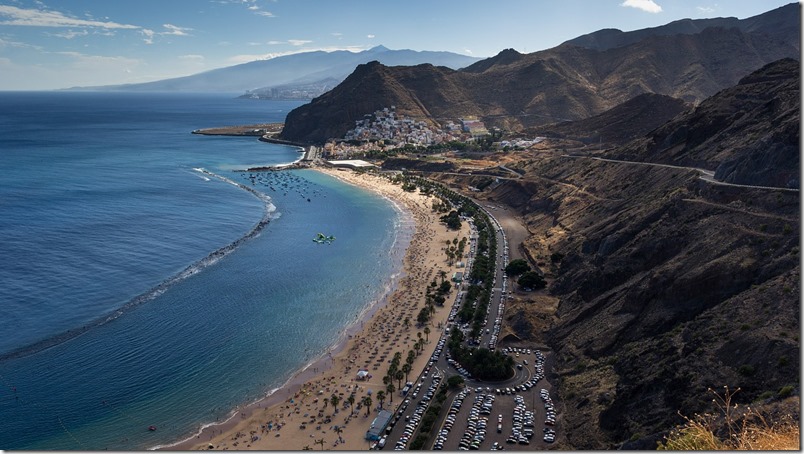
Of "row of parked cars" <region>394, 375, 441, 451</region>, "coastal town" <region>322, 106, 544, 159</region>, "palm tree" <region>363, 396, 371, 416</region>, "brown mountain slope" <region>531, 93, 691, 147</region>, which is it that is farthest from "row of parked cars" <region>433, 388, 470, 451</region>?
"coastal town" <region>322, 106, 544, 159</region>

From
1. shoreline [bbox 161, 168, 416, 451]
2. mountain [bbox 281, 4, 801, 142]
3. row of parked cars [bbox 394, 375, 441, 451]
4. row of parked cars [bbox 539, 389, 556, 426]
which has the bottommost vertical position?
shoreline [bbox 161, 168, 416, 451]

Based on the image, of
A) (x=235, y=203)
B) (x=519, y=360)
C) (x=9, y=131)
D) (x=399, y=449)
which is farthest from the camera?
(x=9, y=131)

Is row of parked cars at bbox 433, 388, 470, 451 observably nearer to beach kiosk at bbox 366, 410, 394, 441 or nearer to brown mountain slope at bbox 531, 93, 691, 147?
beach kiosk at bbox 366, 410, 394, 441

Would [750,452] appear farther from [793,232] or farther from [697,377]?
[793,232]

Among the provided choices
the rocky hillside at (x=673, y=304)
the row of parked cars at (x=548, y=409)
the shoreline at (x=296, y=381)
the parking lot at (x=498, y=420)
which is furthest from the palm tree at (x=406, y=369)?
the rocky hillside at (x=673, y=304)

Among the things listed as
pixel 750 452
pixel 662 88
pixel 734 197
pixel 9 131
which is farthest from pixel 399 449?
pixel 9 131

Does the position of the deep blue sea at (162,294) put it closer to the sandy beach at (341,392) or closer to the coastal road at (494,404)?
the sandy beach at (341,392)
